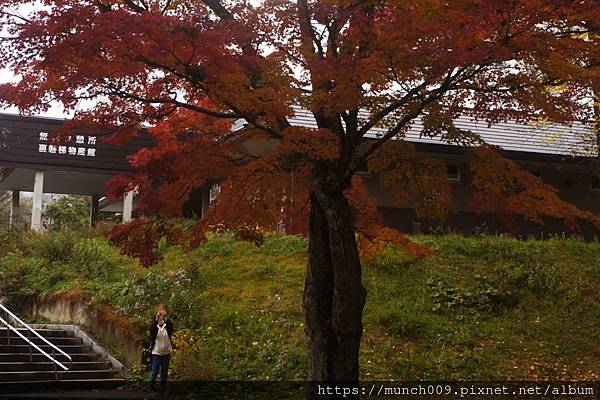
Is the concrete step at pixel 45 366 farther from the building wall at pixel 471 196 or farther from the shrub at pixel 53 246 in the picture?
the building wall at pixel 471 196

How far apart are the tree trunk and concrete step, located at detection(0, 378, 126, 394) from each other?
5080mm

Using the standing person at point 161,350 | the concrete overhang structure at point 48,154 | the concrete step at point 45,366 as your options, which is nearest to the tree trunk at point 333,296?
the standing person at point 161,350

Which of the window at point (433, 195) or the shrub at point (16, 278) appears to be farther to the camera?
the shrub at point (16, 278)

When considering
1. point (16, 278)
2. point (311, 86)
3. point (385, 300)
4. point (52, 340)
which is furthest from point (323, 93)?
point (16, 278)

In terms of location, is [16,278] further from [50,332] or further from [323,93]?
[323,93]

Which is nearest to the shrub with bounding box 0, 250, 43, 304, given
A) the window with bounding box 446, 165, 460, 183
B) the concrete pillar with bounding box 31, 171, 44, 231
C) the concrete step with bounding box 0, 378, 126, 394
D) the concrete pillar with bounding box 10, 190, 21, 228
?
the concrete pillar with bounding box 31, 171, 44, 231

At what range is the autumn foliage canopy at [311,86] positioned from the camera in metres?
8.42

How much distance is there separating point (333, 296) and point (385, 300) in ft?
17.4

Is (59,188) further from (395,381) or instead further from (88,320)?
(395,381)

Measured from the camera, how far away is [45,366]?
13273 mm

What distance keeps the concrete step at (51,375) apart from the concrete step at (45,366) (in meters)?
0.25

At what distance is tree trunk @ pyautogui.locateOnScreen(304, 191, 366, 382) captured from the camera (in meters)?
9.39

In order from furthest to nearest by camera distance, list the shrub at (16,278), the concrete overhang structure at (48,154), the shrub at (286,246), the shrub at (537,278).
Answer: the concrete overhang structure at (48,154) → the shrub at (16,278) → the shrub at (286,246) → the shrub at (537,278)

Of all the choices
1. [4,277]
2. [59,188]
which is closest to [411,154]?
[4,277]
